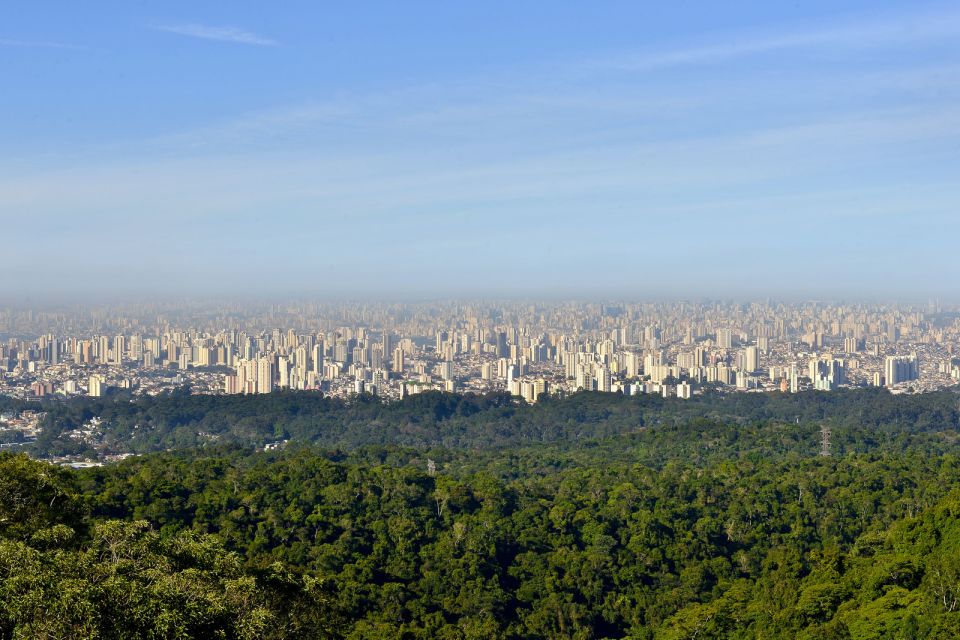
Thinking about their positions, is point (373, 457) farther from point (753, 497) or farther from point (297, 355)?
point (297, 355)

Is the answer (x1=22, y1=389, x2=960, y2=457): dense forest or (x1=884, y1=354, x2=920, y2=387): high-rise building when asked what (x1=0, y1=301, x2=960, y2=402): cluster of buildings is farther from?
(x1=22, y1=389, x2=960, y2=457): dense forest

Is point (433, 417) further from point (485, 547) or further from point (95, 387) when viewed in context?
point (485, 547)

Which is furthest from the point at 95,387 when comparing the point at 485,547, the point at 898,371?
the point at 898,371

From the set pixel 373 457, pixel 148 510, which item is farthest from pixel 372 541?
pixel 373 457

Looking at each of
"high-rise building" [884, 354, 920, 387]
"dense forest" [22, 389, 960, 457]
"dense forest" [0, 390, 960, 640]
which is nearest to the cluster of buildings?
"high-rise building" [884, 354, 920, 387]

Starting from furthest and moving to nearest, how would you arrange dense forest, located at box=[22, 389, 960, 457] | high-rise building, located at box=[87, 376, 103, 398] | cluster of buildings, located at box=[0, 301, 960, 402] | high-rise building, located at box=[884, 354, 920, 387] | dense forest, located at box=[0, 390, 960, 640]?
high-rise building, located at box=[884, 354, 920, 387]
cluster of buildings, located at box=[0, 301, 960, 402]
high-rise building, located at box=[87, 376, 103, 398]
dense forest, located at box=[22, 389, 960, 457]
dense forest, located at box=[0, 390, 960, 640]

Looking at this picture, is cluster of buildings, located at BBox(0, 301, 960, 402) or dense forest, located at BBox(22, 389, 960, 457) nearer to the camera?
dense forest, located at BBox(22, 389, 960, 457)
